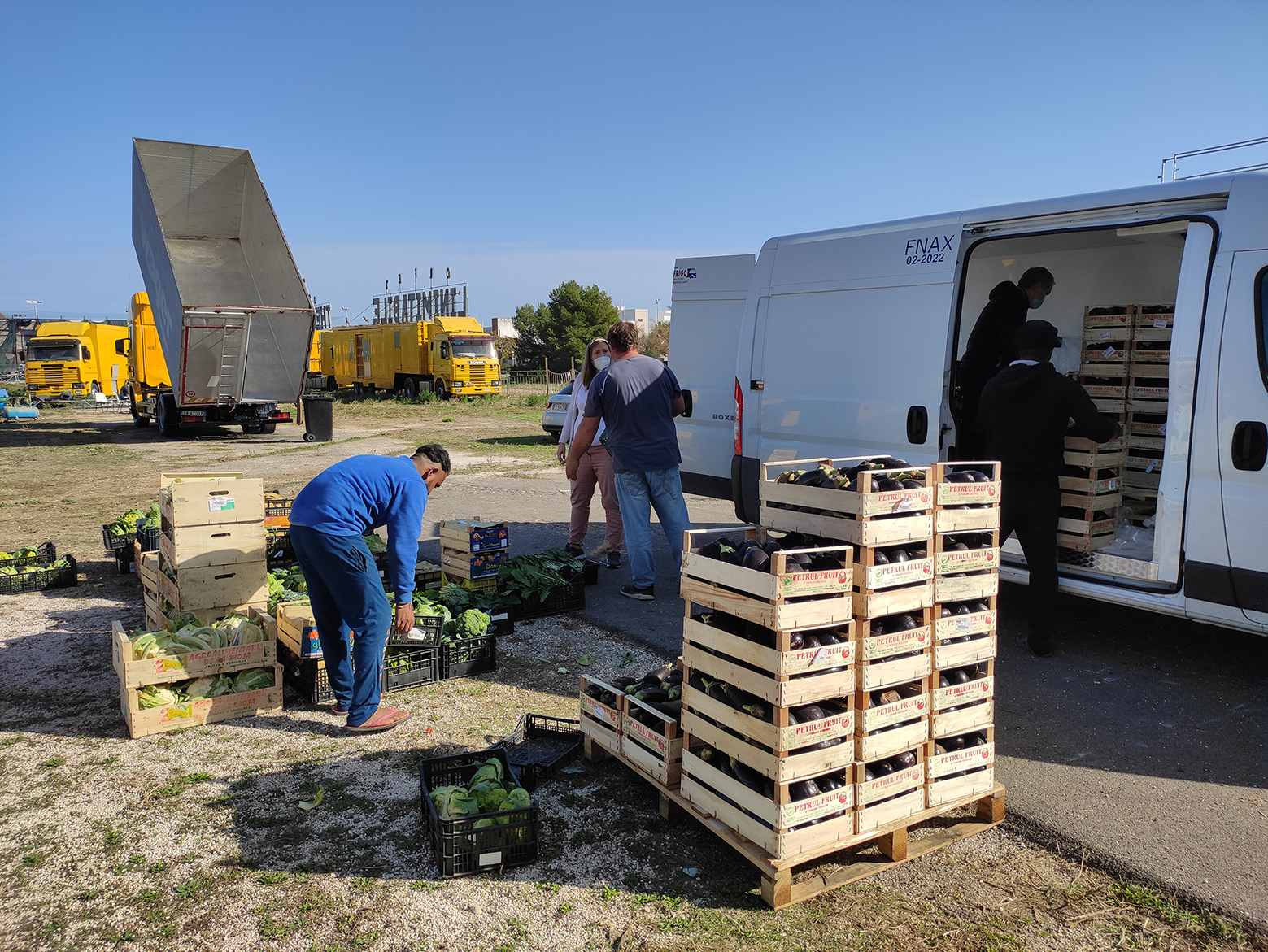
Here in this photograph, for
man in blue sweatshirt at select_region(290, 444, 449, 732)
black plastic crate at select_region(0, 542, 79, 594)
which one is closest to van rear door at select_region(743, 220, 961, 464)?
man in blue sweatshirt at select_region(290, 444, 449, 732)

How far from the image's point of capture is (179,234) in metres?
15.0

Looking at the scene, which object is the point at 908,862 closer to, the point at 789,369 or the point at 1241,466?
the point at 1241,466

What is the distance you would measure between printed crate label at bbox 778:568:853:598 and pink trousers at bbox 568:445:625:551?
4.75 metres

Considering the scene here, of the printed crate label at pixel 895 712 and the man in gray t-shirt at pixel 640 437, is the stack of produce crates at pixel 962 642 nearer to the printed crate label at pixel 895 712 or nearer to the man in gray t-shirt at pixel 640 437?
the printed crate label at pixel 895 712

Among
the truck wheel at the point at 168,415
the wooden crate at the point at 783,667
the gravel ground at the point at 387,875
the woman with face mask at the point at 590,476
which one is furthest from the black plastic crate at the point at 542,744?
the truck wheel at the point at 168,415

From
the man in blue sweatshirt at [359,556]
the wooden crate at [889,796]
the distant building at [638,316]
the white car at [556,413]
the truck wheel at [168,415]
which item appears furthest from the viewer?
the distant building at [638,316]

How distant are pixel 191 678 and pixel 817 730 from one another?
3525mm

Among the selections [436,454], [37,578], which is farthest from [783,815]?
[37,578]

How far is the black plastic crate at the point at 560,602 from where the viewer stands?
21.5 feet

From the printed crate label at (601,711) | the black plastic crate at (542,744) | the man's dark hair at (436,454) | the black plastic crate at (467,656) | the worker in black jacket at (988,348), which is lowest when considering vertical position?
the black plastic crate at (542,744)

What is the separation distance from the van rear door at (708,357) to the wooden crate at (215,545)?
3893mm

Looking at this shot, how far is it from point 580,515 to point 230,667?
3.79m

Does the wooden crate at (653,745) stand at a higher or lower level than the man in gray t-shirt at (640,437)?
lower

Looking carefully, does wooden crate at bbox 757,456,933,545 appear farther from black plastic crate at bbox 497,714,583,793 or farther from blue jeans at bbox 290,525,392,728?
blue jeans at bbox 290,525,392,728
